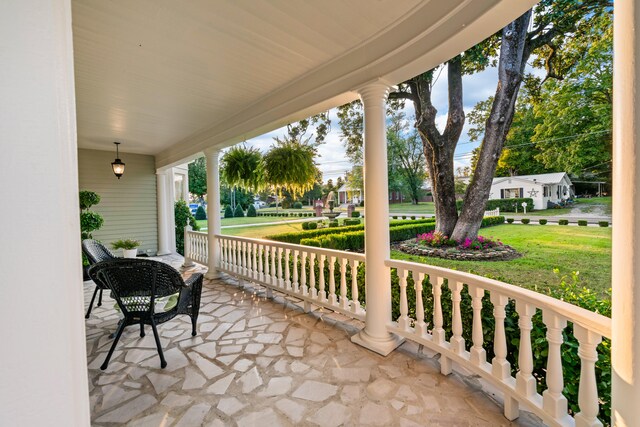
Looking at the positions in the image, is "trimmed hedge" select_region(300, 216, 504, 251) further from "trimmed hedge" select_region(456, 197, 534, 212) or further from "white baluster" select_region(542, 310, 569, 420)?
"white baluster" select_region(542, 310, 569, 420)

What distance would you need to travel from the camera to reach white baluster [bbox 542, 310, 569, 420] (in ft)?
5.32

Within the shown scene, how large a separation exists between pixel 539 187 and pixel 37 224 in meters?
6.08

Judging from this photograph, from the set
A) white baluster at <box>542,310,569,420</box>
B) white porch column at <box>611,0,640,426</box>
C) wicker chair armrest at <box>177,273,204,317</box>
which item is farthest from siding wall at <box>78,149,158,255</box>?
white porch column at <box>611,0,640,426</box>

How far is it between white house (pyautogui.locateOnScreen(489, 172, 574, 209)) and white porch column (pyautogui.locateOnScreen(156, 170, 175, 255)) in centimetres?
827

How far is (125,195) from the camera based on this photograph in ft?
24.6

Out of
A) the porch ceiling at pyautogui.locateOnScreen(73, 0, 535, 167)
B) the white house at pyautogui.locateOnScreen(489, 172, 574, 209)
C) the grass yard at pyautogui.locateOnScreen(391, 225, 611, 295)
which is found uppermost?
→ the porch ceiling at pyautogui.locateOnScreen(73, 0, 535, 167)

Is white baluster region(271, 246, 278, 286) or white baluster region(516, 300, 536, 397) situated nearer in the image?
white baluster region(516, 300, 536, 397)

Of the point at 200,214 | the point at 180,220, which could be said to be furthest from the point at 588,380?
the point at 200,214

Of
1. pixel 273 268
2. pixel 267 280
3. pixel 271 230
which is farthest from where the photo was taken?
pixel 271 230

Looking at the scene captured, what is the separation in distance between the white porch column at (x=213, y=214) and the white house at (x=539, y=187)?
5.73 m

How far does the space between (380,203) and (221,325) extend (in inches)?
93.9

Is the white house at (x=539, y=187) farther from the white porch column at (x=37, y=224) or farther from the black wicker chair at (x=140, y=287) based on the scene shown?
the white porch column at (x=37, y=224)

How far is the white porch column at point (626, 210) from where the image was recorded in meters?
1.00

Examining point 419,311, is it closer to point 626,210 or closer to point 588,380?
point 588,380
